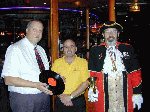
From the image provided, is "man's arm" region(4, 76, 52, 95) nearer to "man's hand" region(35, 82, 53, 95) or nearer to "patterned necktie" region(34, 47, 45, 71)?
"man's hand" region(35, 82, 53, 95)

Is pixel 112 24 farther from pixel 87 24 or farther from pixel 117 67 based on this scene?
pixel 87 24

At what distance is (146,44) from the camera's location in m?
10.1

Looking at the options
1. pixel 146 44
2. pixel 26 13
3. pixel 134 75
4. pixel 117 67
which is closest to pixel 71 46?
pixel 117 67

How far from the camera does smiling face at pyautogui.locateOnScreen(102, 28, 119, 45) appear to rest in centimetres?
384

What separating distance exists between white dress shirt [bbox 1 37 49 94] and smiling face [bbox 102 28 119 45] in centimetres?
111

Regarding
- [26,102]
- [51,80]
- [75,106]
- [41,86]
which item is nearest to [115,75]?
[75,106]

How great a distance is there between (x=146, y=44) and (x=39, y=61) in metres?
7.36

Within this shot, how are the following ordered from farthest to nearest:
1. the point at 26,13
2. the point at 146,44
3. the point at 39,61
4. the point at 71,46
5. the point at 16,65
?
the point at 146,44, the point at 26,13, the point at 71,46, the point at 39,61, the point at 16,65

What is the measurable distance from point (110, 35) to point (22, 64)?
1354 mm

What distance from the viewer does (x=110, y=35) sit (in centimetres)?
386

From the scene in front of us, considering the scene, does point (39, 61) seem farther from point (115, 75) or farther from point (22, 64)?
point (115, 75)

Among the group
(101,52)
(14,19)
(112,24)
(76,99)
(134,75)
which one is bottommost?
(76,99)

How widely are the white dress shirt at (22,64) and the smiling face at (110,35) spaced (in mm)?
1106

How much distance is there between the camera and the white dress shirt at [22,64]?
3113 millimetres
